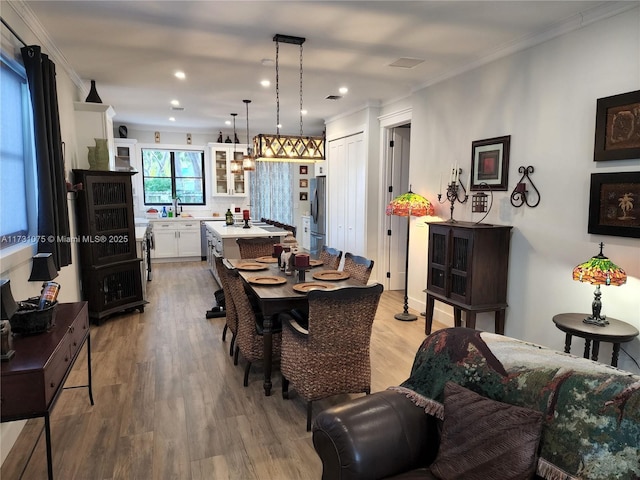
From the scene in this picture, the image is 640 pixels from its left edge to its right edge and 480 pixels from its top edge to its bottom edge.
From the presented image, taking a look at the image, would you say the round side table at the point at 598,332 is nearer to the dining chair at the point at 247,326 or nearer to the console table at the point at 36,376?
the dining chair at the point at 247,326

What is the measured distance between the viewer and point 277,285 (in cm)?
308

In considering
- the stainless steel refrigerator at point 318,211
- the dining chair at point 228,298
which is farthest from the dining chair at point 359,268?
the stainless steel refrigerator at point 318,211

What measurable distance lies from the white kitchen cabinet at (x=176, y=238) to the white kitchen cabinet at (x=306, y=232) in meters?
2.41

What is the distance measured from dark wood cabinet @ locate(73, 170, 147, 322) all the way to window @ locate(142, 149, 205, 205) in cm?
390

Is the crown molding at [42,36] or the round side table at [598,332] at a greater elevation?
the crown molding at [42,36]

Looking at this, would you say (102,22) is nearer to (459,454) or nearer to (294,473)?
(294,473)

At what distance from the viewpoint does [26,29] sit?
2.90 metres

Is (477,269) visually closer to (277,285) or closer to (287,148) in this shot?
(277,285)

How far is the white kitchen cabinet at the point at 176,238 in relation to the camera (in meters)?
7.98

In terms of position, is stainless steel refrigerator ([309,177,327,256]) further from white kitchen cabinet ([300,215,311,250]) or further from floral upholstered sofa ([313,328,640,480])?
floral upholstered sofa ([313,328,640,480])

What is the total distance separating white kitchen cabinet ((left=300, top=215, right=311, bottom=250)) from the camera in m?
9.00

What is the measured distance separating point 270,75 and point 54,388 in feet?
11.9

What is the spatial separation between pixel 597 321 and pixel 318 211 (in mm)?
5640

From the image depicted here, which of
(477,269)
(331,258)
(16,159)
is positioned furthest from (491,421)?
(16,159)
